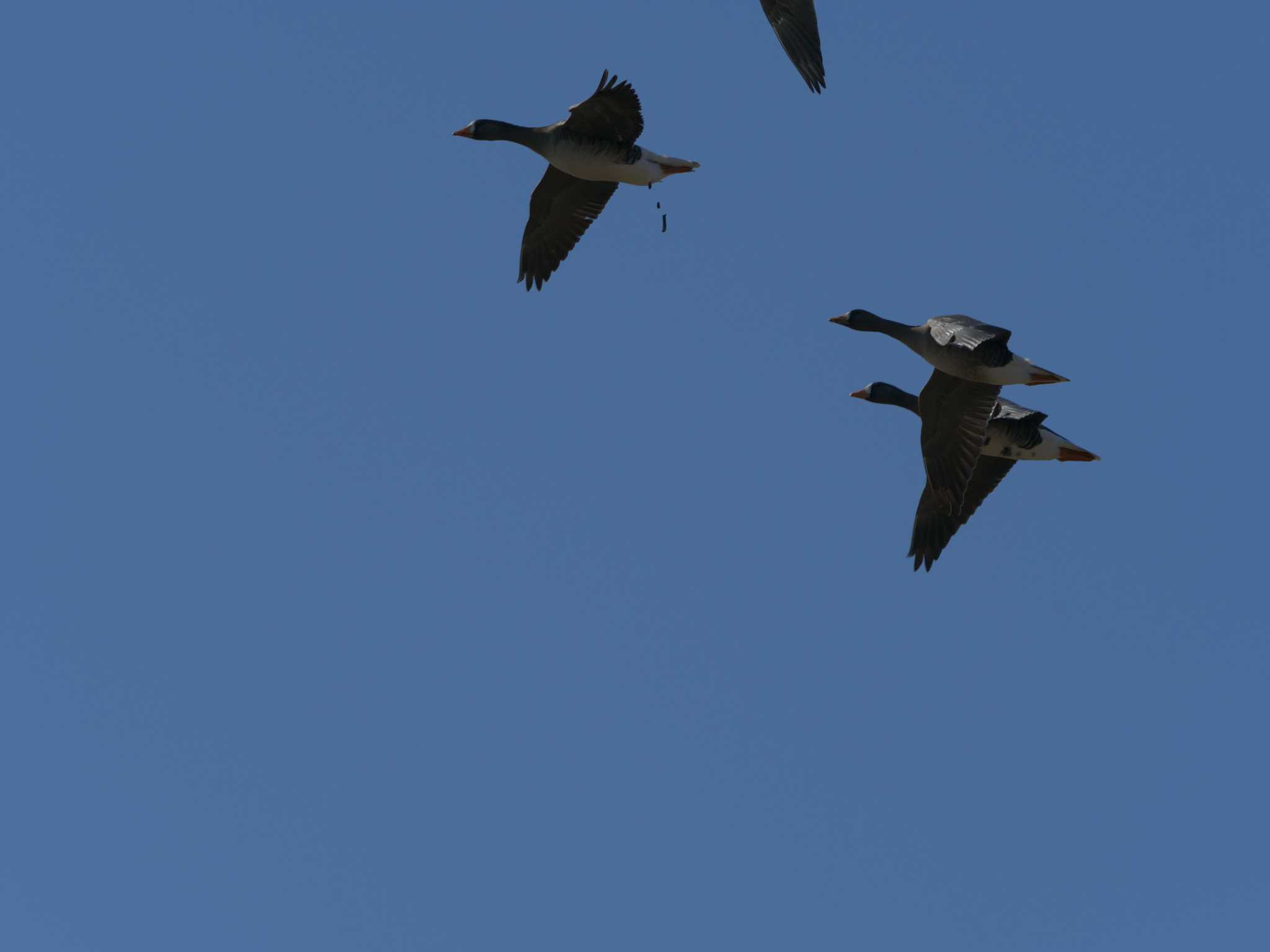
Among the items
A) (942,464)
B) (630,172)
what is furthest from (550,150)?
(942,464)

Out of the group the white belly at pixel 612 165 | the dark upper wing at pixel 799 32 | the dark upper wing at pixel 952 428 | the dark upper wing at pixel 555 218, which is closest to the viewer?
the dark upper wing at pixel 799 32

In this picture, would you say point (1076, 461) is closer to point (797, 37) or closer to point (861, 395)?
point (861, 395)

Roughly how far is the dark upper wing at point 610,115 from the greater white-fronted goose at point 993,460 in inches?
256

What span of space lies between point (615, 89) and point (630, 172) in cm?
195

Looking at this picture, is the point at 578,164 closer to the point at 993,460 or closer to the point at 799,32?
the point at 799,32

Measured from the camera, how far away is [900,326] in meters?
39.6

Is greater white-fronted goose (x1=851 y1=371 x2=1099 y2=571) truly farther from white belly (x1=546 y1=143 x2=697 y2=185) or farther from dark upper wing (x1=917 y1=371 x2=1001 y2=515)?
white belly (x1=546 y1=143 x2=697 y2=185)

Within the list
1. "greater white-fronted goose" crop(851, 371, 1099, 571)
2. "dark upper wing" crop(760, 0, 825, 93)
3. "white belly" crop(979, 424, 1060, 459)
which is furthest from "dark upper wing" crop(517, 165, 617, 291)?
"white belly" crop(979, 424, 1060, 459)

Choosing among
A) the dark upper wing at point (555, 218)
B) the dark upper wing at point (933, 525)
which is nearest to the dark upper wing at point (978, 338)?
the dark upper wing at point (933, 525)

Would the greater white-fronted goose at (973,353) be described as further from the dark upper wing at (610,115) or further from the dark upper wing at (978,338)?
the dark upper wing at (610,115)

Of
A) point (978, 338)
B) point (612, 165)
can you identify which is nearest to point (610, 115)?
point (612, 165)

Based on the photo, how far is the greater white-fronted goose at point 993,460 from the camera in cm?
4069

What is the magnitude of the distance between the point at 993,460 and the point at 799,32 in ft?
27.8

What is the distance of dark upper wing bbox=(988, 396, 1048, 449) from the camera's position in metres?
41.1
